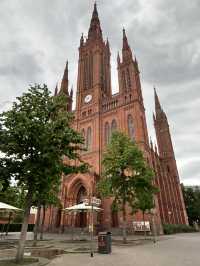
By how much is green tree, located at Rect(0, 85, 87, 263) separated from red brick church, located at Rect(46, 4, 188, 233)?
18.2 m

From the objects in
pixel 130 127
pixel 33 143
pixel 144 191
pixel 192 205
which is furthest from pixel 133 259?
pixel 192 205

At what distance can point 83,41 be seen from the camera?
6259 centimetres

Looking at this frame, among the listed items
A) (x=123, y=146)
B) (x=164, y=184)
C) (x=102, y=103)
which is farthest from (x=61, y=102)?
(x=164, y=184)

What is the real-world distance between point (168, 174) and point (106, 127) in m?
23.1

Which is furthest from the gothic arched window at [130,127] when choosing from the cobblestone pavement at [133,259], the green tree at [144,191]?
the cobblestone pavement at [133,259]

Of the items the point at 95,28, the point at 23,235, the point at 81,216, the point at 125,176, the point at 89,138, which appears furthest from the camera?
the point at 95,28

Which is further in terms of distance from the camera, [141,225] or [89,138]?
[89,138]

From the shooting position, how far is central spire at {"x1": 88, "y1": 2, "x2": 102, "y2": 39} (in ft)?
197

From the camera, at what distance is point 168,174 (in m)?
53.8

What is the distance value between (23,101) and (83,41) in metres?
57.8

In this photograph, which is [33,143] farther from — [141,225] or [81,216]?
[81,216]

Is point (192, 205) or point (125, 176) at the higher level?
point (192, 205)

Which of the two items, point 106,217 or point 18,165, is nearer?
point 18,165

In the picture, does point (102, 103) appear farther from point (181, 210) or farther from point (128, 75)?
point (181, 210)
